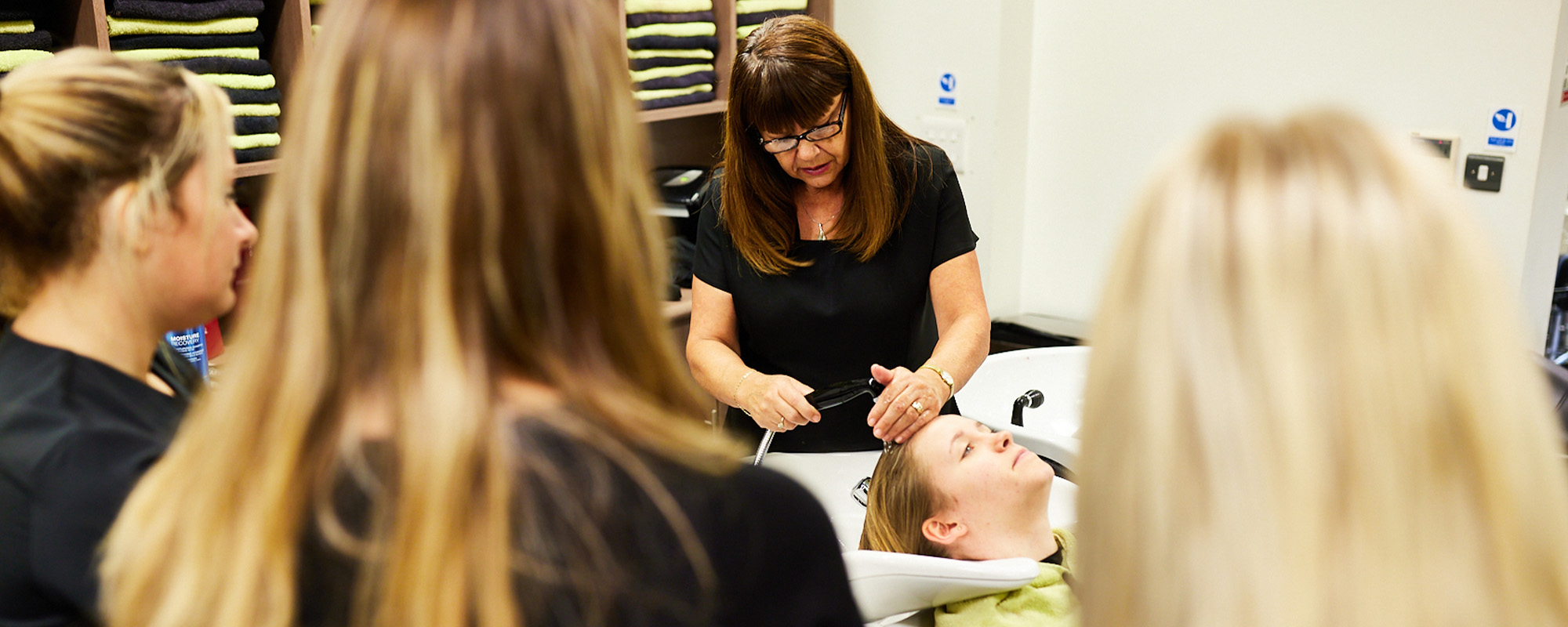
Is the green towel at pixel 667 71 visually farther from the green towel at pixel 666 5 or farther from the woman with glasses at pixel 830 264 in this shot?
the woman with glasses at pixel 830 264

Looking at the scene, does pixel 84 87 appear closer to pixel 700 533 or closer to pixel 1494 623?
pixel 700 533

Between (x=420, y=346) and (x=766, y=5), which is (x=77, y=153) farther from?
(x=766, y=5)

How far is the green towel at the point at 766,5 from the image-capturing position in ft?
9.37

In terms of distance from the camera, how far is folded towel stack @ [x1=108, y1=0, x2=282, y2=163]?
1901 mm

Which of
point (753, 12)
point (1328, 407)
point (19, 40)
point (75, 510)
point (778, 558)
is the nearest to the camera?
point (1328, 407)

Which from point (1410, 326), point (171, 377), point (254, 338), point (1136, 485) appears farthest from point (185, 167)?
point (1410, 326)

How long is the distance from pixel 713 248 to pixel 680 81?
889 mm

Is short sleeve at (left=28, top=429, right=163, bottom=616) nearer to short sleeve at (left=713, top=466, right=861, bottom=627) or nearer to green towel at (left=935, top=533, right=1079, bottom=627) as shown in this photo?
short sleeve at (left=713, top=466, right=861, bottom=627)

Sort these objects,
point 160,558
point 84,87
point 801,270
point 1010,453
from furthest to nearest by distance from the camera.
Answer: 1. point 801,270
2. point 1010,453
3. point 84,87
4. point 160,558

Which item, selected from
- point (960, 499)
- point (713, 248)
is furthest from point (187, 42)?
point (960, 499)

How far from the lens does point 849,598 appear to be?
0.74 m

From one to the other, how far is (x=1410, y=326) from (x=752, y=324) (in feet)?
4.86

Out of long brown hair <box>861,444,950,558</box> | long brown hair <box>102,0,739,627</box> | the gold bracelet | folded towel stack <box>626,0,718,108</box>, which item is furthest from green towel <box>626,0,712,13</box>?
long brown hair <box>102,0,739,627</box>

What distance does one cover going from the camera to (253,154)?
2.05m
